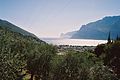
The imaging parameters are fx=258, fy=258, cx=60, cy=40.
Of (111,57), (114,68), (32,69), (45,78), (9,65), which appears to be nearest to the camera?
(9,65)

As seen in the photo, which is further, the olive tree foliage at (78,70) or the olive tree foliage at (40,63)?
the olive tree foliage at (40,63)

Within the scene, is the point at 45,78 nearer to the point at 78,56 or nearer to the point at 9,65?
the point at 78,56

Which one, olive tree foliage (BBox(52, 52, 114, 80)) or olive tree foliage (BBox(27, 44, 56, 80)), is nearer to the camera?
olive tree foliage (BBox(52, 52, 114, 80))

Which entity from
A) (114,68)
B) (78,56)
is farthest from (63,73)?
(114,68)

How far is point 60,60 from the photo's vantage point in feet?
156

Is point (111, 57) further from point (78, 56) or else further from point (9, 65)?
point (9, 65)

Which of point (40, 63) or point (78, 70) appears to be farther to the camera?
point (40, 63)

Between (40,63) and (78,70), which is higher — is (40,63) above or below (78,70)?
above

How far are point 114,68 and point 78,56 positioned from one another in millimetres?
29177

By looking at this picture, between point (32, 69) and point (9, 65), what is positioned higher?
point (9, 65)

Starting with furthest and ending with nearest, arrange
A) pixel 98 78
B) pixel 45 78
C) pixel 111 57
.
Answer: pixel 111 57, pixel 45 78, pixel 98 78

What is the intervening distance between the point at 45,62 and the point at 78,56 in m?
11.2

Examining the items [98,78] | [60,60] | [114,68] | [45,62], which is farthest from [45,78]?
[114,68]

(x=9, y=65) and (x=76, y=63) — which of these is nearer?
(x=9, y=65)
